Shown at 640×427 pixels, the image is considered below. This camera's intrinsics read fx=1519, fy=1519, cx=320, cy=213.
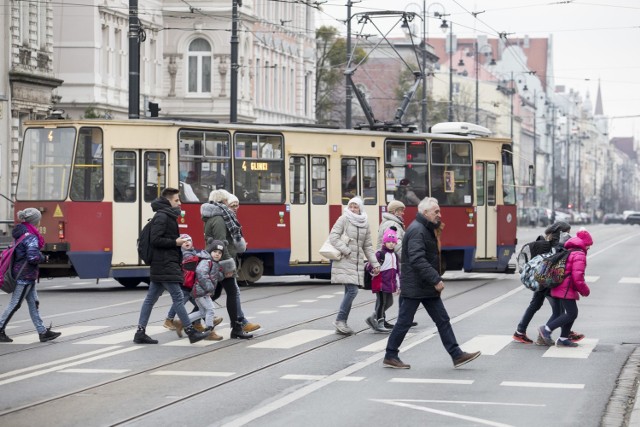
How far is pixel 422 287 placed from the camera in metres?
14.9

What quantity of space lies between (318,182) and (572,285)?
542 inches

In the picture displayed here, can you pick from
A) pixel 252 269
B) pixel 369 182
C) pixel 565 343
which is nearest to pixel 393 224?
pixel 565 343

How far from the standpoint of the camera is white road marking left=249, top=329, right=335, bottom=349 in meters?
17.3

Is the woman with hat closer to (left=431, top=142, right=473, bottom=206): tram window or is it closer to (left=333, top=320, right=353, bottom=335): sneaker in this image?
(left=333, top=320, right=353, bottom=335): sneaker

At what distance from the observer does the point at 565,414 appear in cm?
1182

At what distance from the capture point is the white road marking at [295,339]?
56.9ft

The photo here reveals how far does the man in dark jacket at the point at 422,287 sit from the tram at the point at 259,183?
13.0 metres

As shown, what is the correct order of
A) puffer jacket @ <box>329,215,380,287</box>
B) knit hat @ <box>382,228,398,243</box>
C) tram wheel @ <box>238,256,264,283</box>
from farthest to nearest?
tram wheel @ <box>238,256,264,283</box>, knit hat @ <box>382,228,398,243</box>, puffer jacket @ <box>329,215,380,287</box>

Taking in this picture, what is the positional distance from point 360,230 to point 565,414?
6.99 meters

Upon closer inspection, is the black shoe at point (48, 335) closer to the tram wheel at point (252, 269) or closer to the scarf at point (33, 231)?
the scarf at point (33, 231)

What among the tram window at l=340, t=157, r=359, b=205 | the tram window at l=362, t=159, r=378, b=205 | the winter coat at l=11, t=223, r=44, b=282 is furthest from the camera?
the tram window at l=362, t=159, r=378, b=205

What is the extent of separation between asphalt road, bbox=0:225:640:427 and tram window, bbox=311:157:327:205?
6974mm

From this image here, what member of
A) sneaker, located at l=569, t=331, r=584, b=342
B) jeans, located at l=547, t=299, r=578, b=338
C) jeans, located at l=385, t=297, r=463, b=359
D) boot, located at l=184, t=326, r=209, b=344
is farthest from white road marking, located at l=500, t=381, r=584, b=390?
boot, located at l=184, t=326, r=209, b=344

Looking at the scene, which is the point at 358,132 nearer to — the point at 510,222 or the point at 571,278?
the point at 510,222
